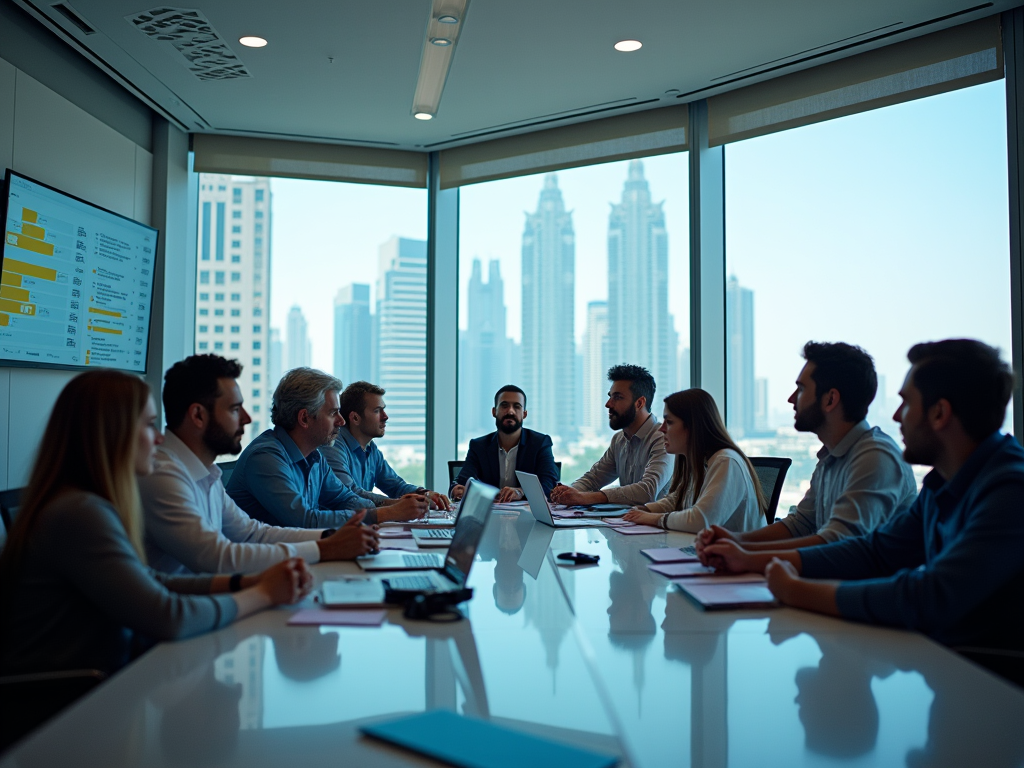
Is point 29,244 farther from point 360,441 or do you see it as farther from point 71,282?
point 360,441

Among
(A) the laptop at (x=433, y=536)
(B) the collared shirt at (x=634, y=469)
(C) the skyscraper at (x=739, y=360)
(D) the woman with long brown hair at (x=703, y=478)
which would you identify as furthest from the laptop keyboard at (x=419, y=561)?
(C) the skyscraper at (x=739, y=360)

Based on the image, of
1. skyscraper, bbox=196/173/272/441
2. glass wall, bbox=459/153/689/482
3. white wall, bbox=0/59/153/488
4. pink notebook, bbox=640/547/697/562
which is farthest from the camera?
skyscraper, bbox=196/173/272/441

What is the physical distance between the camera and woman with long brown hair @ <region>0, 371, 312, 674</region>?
1499 millimetres

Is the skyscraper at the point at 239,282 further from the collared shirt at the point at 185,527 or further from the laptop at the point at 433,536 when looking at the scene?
the collared shirt at the point at 185,527

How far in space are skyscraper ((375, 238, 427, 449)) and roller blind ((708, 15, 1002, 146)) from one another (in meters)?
2.35

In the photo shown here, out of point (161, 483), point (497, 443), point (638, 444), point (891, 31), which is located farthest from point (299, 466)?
point (891, 31)

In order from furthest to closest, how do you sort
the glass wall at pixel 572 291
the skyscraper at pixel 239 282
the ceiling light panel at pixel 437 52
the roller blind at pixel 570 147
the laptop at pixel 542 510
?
the skyscraper at pixel 239 282 → the glass wall at pixel 572 291 → the roller blind at pixel 570 147 → the ceiling light panel at pixel 437 52 → the laptop at pixel 542 510

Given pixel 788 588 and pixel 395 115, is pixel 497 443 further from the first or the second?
pixel 788 588

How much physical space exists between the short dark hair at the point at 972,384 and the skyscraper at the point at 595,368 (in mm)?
3669

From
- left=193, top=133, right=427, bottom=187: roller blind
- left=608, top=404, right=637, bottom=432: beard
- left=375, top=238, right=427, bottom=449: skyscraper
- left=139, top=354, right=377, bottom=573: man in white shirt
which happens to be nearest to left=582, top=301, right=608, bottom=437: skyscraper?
left=608, top=404, right=637, bottom=432: beard

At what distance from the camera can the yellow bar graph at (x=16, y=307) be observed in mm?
3684

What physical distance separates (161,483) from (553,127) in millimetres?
3996

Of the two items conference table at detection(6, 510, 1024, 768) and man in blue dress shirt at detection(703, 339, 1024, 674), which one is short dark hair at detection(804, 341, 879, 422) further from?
conference table at detection(6, 510, 1024, 768)

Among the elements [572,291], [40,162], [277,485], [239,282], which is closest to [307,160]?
[239,282]
